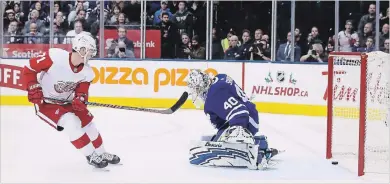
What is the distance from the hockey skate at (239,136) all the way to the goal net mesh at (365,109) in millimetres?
640

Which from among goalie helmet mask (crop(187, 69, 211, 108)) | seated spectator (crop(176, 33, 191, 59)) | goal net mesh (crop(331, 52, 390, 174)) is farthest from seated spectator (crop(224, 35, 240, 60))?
goalie helmet mask (crop(187, 69, 211, 108))

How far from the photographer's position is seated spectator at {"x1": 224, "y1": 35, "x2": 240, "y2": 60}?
27.1ft

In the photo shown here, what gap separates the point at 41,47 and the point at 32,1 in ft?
1.97

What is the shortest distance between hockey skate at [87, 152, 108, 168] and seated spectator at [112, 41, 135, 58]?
462 centimetres

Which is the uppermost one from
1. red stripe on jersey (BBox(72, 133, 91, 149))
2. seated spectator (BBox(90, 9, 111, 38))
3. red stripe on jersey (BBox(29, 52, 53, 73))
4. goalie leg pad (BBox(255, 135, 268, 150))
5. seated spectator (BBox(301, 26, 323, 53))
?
seated spectator (BBox(90, 9, 111, 38))

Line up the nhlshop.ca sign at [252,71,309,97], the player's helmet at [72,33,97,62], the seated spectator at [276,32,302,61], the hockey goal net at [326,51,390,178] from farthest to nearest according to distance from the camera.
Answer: the seated spectator at [276,32,302,61], the nhlshop.ca sign at [252,71,309,97], the hockey goal net at [326,51,390,178], the player's helmet at [72,33,97,62]

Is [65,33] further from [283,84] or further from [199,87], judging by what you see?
[199,87]

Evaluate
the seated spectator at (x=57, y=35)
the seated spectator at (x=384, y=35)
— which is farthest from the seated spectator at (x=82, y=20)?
the seated spectator at (x=384, y=35)

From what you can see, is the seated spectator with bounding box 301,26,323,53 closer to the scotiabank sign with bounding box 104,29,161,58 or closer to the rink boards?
the rink boards

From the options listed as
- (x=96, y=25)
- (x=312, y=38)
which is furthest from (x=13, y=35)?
(x=312, y=38)

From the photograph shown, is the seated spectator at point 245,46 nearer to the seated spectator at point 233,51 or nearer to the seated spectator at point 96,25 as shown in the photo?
the seated spectator at point 233,51

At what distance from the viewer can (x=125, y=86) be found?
319 inches

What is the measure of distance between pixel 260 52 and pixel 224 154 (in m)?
4.24

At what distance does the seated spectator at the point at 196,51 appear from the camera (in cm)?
842
